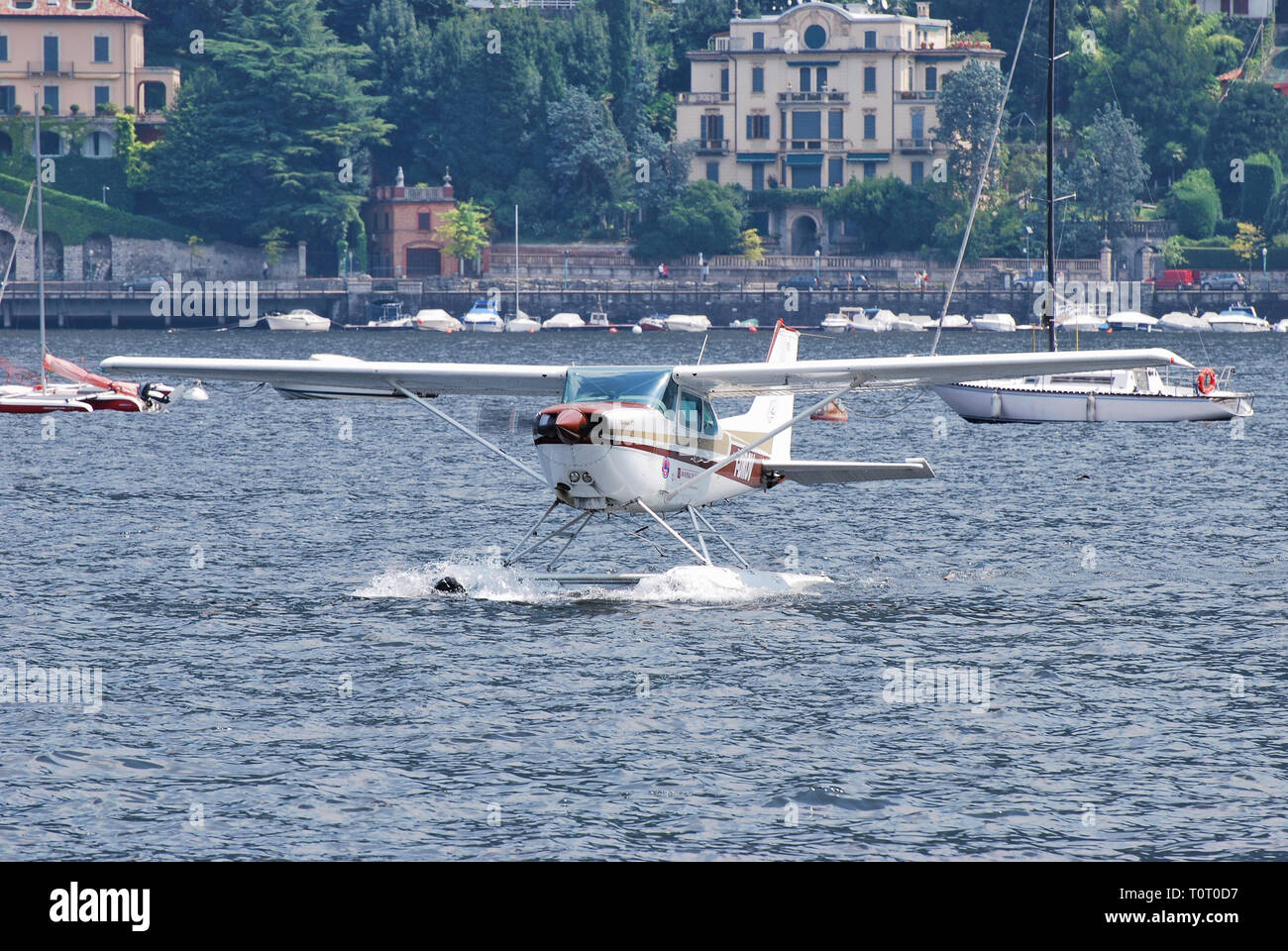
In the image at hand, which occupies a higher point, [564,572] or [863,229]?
[863,229]

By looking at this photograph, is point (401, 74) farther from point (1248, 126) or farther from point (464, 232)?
point (1248, 126)

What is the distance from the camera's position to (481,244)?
14588 centimetres

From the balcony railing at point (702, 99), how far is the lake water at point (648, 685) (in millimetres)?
112806

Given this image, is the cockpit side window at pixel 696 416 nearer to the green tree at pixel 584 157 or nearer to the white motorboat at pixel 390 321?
the white motorboat at pixel 390 321

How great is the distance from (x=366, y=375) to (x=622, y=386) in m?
3.80

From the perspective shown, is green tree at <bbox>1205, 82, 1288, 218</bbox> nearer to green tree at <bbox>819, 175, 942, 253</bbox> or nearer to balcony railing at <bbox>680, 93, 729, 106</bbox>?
green tree at <bbox>819, 175, 942, 253</bbox>

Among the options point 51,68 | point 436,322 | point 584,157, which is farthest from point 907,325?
point 51,68

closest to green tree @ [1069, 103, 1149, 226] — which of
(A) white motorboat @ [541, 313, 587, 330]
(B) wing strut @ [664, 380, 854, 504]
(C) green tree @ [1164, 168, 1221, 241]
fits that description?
(C) green tree @ [1164, 168, 1221, 241]

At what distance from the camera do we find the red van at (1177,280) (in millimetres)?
139000

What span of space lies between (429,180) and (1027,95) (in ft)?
161

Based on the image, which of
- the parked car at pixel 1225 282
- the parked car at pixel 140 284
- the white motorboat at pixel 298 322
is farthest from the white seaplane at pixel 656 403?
the parked car at pixel 140 284
